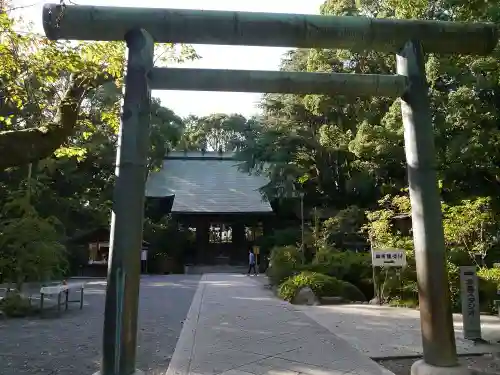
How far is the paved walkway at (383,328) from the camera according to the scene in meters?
5.93

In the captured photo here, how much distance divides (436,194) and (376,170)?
15836mm

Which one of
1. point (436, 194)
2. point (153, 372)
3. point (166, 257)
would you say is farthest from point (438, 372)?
point (166, 257)

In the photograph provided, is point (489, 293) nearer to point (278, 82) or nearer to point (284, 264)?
point (284, 264)

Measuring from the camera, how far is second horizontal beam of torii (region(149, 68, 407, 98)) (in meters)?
3.99

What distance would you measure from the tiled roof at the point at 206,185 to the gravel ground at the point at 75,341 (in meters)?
16.1

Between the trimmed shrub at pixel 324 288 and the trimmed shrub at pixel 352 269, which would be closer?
the trimmed shrub at pixel 324 288

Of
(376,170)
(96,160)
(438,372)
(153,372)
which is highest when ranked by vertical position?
(96,160)

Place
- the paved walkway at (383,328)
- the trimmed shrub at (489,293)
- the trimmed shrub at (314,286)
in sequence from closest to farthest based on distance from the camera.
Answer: the paved walkway at (383,328) → the trimmed shrub at (489,293) → the trimmed shrub at (314,286)

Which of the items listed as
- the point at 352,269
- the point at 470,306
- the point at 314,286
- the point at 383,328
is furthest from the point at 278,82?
the point at 352,269

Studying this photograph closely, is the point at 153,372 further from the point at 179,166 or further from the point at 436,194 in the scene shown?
the point at 179,166

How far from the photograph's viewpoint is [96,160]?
2525 cm

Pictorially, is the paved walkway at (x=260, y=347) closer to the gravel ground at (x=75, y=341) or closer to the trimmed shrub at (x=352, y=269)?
the gravel ground at (x=75, y=341)

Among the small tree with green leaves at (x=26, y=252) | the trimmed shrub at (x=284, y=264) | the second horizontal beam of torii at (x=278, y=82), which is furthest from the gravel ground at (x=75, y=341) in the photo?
the trimmed shrub at (x=284, y=264)

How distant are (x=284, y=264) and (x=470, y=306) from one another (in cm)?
909
